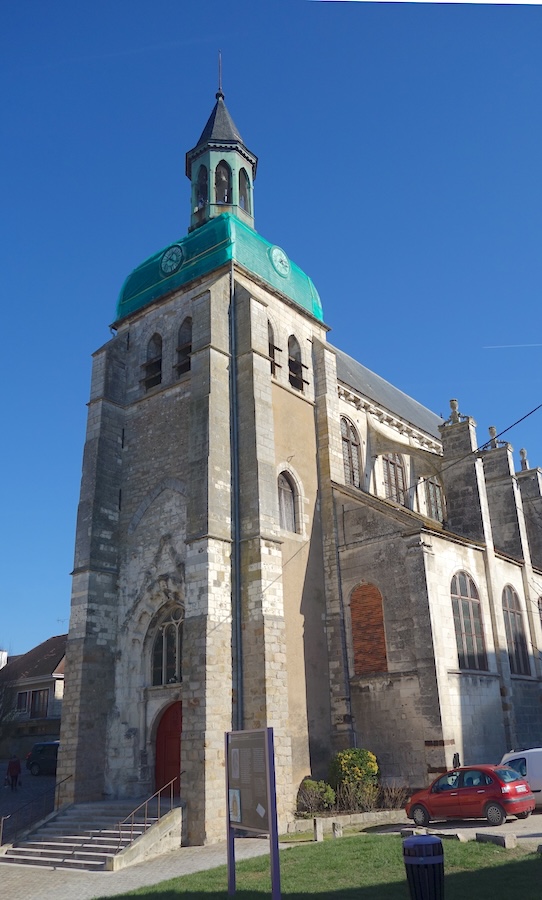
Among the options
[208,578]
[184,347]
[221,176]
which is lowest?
[208,578]

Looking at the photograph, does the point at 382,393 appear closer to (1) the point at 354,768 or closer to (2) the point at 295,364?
(2) the point at 295,364

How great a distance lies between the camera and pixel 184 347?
21922 mm

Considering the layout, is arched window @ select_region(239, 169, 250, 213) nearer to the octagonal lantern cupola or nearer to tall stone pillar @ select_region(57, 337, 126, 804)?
the octagonal lantern cupola

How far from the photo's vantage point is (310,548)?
66.8 feet

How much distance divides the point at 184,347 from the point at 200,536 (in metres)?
6.89

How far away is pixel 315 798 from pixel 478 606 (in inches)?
280

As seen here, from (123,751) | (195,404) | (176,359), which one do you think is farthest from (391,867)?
(176,359)

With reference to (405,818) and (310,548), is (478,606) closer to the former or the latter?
(310,548)

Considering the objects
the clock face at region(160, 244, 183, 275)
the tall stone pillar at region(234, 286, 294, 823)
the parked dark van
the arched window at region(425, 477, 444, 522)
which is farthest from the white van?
the parked dark van

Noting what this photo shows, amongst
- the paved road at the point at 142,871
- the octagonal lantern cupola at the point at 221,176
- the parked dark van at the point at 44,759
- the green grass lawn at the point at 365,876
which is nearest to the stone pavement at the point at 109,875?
the paved road at the point at 142,871

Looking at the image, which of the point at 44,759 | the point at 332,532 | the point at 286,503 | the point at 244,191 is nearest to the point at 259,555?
the point at 286,503

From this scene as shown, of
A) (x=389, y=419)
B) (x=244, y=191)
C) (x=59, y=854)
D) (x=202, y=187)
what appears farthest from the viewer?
(x=389, y=419)

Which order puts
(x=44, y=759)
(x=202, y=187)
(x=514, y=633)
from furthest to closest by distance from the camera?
(x=44, y=759)
(x=202, y=187)
(x=514, y=633)

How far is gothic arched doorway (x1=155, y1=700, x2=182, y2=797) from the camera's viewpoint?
18328mm
